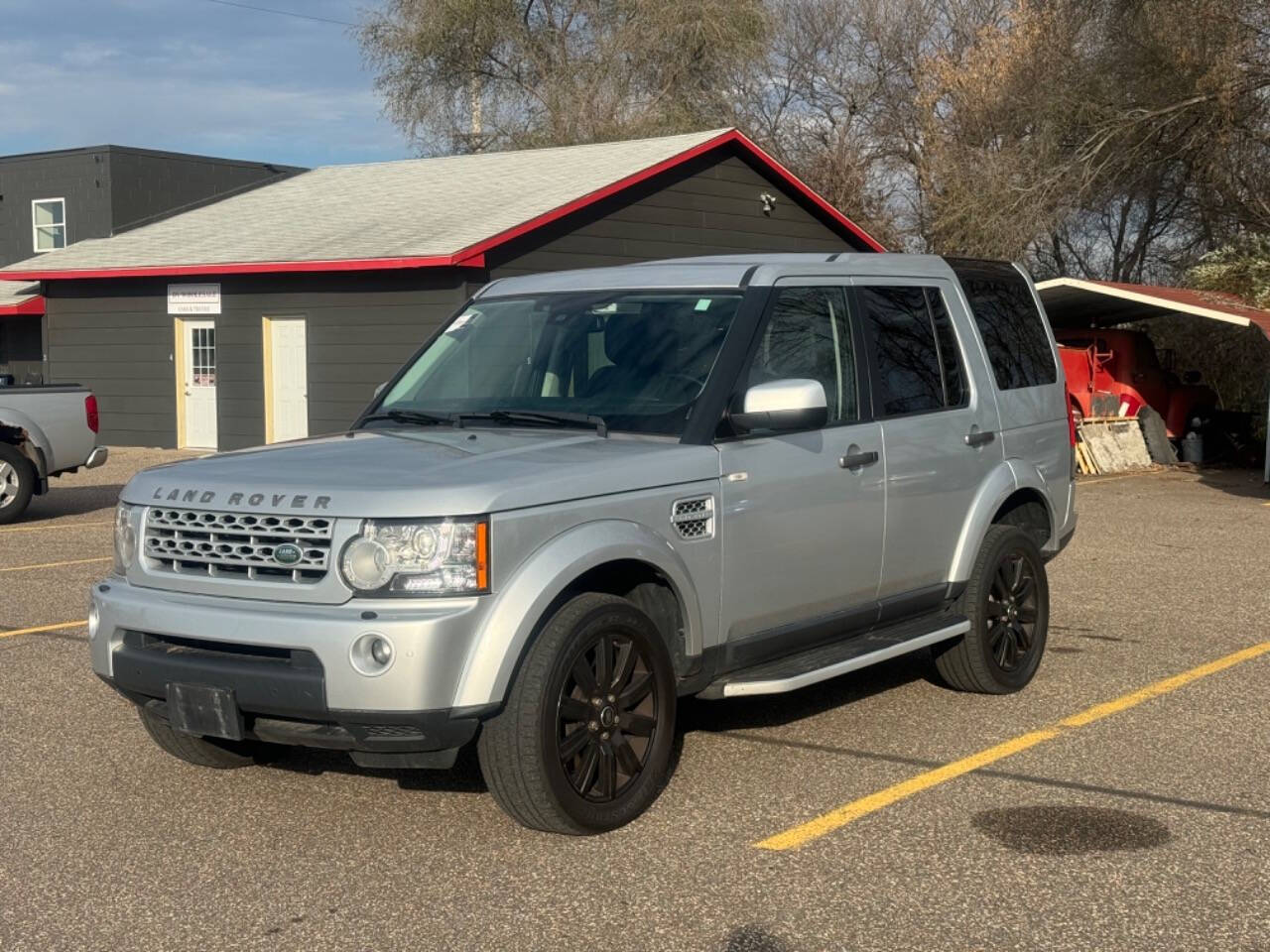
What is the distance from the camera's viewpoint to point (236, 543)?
17.6ft

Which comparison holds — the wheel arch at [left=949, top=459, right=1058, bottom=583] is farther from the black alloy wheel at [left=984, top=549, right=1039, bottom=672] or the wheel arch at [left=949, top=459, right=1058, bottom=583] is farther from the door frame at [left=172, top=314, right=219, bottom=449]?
the door frame at [left=172, top=314, right=219, bottom=449]

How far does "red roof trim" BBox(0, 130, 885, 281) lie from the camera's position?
21109mm

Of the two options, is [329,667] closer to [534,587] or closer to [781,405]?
[534,587]

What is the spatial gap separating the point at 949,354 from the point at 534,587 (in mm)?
3052

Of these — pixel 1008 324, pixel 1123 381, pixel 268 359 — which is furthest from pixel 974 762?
pixel 268 359

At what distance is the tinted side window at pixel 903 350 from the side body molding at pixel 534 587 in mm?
1777

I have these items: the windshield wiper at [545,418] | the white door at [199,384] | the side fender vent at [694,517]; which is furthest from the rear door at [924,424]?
the white door at [199,384]

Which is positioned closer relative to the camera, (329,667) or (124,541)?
(329,667)

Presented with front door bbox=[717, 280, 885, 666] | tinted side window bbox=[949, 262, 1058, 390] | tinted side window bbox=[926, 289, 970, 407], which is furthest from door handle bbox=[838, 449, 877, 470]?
tinted side window bbox=[949, 262, 1058, 390]

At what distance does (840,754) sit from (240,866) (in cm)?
246

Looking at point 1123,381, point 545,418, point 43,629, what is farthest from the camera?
point 1123,381

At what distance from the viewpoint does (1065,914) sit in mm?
4684

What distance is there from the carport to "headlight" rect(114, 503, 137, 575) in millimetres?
15007

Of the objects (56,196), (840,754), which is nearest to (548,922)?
(840,754)
